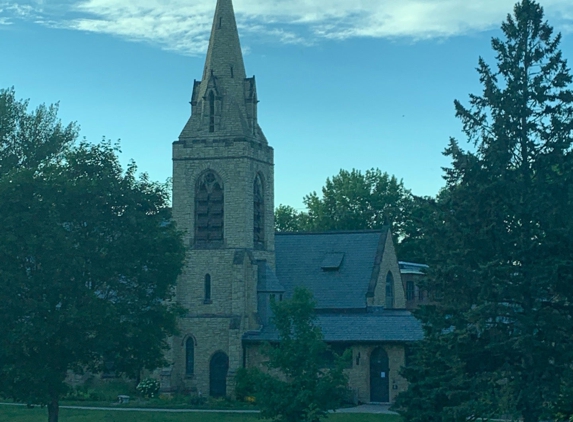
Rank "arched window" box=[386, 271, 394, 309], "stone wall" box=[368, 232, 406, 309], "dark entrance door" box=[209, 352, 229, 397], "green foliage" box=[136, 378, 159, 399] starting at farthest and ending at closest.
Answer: "arched window" box=[386, 271, 394, 309], "stone wall" box=[368, 232, 406, 309], "dark entrance door" box=[209, 352, 229, 397], "green foliage" box=[136, 378, 159, 399]

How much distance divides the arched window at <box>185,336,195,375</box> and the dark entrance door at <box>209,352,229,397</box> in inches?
40.8

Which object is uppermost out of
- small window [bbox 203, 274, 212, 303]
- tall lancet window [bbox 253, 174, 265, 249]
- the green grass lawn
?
tall lancet window [bbox 253, 174, 265, 249]

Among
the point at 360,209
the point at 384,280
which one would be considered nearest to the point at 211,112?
the point at 384,280

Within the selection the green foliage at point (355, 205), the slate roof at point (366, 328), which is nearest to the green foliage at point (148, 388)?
the slate roof at point (366, 328)

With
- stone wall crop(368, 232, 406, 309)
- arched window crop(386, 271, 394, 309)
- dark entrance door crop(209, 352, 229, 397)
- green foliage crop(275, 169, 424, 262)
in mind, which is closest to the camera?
dark entrance door crop(209, 352, 229, 397)

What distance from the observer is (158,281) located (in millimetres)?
36188

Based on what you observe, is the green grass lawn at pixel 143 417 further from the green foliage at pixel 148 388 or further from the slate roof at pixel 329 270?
the slate roof at pixel 329 270

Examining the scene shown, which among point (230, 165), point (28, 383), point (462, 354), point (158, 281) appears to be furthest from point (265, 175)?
point (462, 354)

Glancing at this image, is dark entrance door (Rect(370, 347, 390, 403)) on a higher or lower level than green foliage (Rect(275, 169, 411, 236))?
lower

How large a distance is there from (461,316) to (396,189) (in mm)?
57099

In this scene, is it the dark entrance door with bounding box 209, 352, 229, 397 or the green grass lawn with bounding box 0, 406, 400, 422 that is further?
the dark entrance door with bounding box 209, 352, 229, 397

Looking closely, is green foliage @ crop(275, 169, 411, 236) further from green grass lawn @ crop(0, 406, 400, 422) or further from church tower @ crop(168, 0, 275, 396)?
green grass lawn @ crop(0, 406, 400, 422)

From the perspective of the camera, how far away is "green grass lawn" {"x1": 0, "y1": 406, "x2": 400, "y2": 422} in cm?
4000

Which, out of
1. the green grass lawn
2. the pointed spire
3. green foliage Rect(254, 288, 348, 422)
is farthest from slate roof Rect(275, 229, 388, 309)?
green foliage Rect(254, 288, 348, 422)
